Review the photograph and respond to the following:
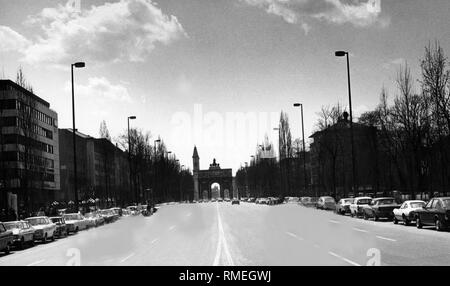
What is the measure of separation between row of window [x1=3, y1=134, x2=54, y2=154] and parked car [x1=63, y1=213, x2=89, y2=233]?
27.4ft

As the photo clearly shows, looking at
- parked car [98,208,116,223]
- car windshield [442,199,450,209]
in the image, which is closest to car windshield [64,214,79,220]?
parked car [98,208,116,223]

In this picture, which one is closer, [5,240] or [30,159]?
[5,240]

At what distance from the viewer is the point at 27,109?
48.7 meters

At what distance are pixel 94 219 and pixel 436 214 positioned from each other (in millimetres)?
30966

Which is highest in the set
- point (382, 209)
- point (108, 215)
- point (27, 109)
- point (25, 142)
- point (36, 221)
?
point (27, 109)

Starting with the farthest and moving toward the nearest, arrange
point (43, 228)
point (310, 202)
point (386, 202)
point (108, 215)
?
point (310, 202)
point (108, 215)
point (386, 202)
point (43, 228)

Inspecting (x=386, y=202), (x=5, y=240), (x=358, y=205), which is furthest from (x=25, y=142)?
(x=386, y=202)

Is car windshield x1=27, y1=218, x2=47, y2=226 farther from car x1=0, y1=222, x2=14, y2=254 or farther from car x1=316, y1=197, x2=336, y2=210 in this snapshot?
car x1=316, y1=197, x2=336, y2=210

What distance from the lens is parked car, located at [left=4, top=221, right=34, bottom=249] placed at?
92.7ft

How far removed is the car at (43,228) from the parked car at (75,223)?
567cm

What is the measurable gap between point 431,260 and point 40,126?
91268 millimetres

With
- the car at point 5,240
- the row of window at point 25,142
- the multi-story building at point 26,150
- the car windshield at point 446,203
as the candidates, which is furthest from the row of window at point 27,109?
the car windshield at point 446,203

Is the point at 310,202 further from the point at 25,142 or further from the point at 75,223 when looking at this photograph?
the point at 25,142
